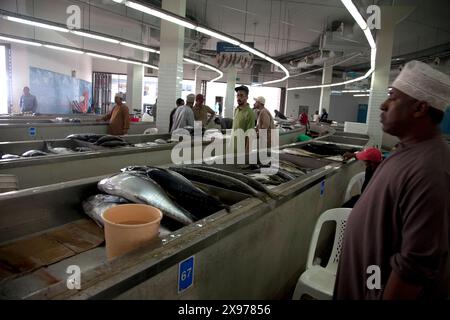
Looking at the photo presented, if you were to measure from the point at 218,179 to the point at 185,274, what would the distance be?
1000 mm

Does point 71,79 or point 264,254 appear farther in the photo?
point 71,79

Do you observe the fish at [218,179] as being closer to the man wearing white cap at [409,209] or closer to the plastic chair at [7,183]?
the man wearing white cap at [409,209]

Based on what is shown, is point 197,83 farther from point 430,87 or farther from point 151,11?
point 430,87

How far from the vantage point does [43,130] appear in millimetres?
6270

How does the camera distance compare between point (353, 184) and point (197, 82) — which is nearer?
point (353, 184)

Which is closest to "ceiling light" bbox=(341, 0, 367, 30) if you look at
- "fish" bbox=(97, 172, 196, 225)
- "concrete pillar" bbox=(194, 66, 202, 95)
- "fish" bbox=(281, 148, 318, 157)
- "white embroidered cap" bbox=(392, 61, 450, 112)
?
"fish" bbox=(281, 148, 318, 157)

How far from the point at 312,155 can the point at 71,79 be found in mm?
13186

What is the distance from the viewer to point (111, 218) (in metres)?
1.47

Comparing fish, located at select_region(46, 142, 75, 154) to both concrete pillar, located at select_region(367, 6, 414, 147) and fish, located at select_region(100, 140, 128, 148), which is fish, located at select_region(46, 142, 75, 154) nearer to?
fish, located at select_region(100, 140, 128, 148)

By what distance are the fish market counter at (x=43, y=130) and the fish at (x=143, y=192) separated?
485 cm

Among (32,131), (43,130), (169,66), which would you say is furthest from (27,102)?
(169,66)

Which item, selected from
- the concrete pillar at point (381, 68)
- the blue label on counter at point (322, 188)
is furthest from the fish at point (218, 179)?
the concrete pillar at point (381, 68)

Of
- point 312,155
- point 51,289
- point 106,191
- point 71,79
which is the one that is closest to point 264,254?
point 106,191
